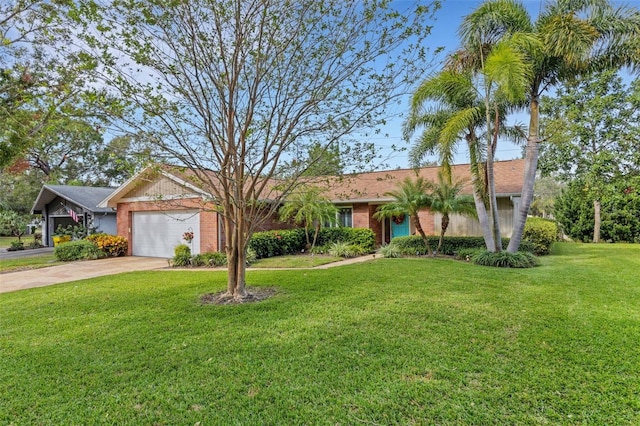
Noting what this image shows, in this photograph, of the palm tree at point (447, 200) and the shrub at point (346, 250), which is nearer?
the palm tree at point (447, 200)

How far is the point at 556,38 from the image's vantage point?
9695 mm

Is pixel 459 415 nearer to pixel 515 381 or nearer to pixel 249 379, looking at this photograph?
pixel 515 381

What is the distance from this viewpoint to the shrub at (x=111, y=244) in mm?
15338

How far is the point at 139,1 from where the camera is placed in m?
5.62

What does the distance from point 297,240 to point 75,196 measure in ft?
48.9

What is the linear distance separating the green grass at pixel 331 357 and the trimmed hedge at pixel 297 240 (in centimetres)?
626

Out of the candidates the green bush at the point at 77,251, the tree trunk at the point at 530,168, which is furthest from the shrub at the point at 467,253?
the green bush at the point at 77,251

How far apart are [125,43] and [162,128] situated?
1.48m

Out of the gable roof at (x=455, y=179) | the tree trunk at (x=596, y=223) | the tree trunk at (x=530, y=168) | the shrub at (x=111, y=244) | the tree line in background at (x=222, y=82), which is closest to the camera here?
the tree line in background at (x=222, y=82)

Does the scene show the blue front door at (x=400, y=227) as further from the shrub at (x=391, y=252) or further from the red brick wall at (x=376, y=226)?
the shrub at (x=391, y=252)

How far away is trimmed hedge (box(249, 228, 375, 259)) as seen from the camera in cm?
1339

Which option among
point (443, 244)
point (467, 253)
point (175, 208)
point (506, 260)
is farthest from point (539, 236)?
point (175, 208)

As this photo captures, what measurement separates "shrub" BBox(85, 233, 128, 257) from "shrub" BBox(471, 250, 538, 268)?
1518cm

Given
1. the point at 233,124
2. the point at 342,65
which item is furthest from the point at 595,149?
the point at 233,124
